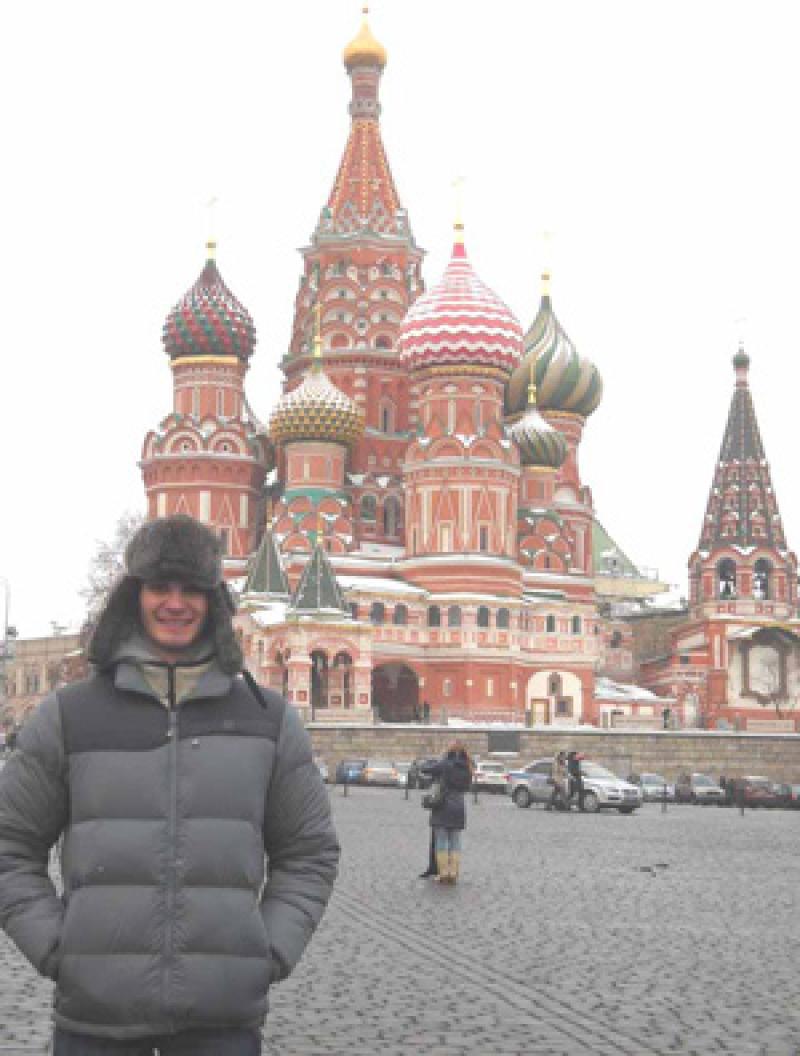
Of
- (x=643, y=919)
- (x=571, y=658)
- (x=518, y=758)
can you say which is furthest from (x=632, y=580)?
(x=643, y=919)

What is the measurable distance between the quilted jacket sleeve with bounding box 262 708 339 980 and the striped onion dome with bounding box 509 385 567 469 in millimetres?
65234

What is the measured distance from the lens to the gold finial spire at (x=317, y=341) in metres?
68.1

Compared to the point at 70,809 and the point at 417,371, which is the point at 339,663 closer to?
the point at 417,371

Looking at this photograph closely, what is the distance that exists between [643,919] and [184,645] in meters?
8.94

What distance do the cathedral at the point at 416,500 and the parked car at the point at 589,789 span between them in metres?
18.9

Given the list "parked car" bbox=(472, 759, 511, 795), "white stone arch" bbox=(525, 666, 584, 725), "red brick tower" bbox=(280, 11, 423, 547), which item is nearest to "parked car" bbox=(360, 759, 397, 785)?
"parked car" bbox=(472, 759, 511, 795)

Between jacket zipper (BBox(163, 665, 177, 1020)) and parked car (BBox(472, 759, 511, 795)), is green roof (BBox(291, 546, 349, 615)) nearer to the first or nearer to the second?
parked car (BBox(472, 759, 511, 795))

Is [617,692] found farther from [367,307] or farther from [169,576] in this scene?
[169,576]

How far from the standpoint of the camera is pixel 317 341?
228 ft

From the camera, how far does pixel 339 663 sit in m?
58.9

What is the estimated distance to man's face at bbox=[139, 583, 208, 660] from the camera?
440 centimetres

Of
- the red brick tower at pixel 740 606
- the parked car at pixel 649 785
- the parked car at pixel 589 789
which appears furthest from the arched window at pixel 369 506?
the parked car at pixel 589 789

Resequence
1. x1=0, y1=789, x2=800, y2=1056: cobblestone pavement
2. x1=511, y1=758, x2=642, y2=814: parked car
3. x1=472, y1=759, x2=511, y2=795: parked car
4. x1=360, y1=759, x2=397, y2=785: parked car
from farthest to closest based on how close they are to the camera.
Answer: x1=360, y1=759, x2=397, y2=785: parked car < x1=472, y1=759, x2=511, y2=795: parked car < x1=511, y1=758, x2=642, y2=814: parked car < x1=0, y1=789, x2=800, y2=1056: cobblestone pavement

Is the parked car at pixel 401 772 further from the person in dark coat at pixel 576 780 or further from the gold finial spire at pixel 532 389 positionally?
the gold finial spire at pixel 532 389
